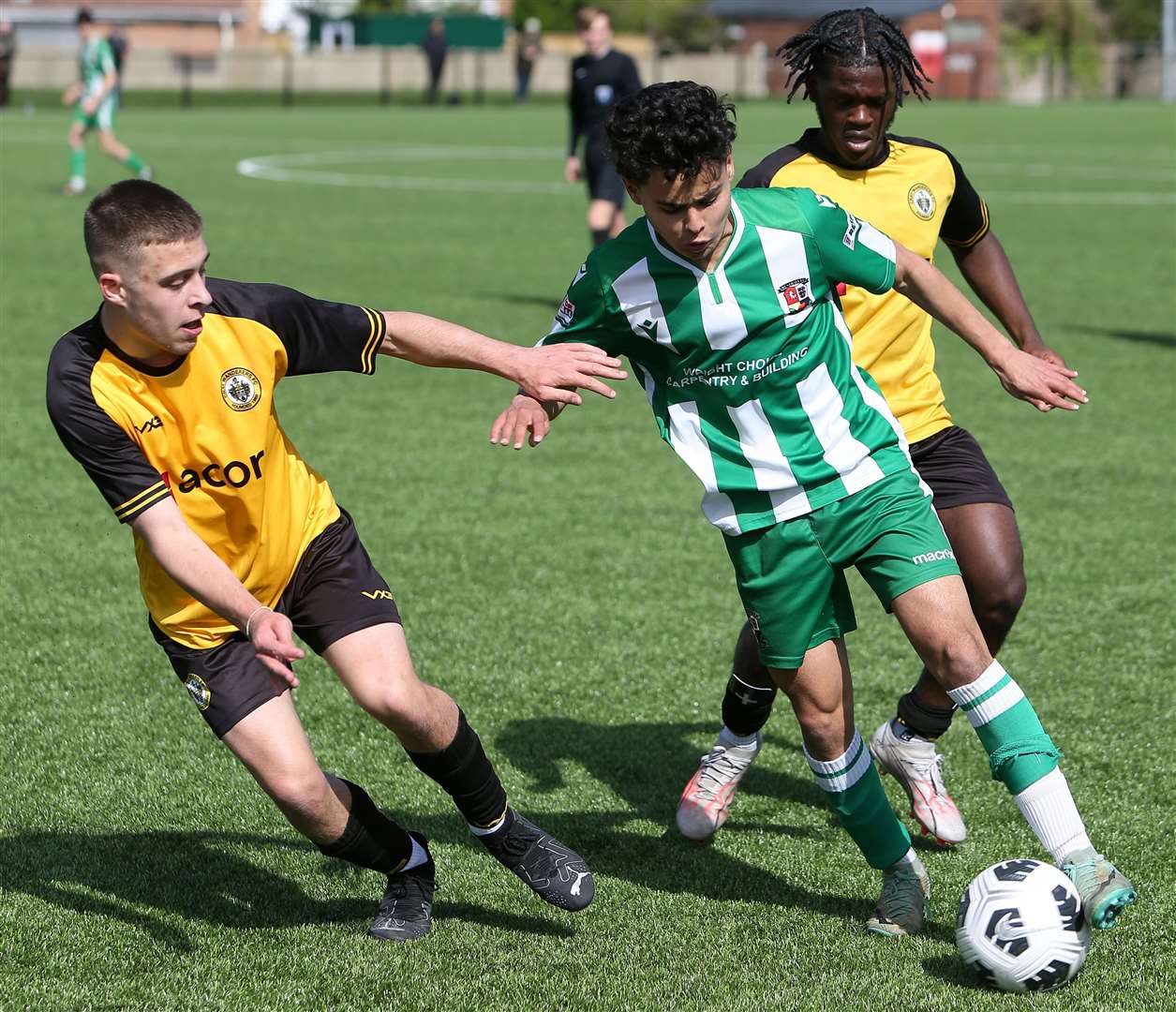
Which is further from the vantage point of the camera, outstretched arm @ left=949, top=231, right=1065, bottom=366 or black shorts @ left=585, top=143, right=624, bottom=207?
black shorts @ left=585, top=143, right=624, bottom=207

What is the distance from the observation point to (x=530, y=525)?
8.38 m

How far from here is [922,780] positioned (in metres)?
5.10

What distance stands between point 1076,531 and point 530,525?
2704 millimetres

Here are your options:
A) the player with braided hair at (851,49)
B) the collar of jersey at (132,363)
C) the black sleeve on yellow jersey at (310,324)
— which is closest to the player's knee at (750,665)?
the black sleeve on yellow jersey at (310,324)

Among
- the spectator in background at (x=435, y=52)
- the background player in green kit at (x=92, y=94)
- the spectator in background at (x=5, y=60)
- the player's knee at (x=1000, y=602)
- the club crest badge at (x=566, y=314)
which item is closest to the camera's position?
the club crest badge at (x=566, y=314)

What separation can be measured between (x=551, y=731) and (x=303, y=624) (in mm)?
1762

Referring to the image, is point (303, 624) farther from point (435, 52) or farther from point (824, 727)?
point (435, 52)

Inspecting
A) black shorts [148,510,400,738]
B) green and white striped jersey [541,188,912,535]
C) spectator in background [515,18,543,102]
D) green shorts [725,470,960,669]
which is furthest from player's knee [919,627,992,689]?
spectator in background [515,18,543,102]

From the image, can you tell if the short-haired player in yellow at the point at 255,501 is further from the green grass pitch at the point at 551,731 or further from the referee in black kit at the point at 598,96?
the referee in black kit at the point at 598,96

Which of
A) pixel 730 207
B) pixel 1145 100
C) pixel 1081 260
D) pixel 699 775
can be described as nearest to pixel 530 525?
pixel 699 775

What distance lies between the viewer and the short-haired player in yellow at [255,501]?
154 inches

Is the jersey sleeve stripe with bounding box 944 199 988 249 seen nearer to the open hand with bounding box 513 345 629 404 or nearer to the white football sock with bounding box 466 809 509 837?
the open hand with bounding box 513 345 629 404

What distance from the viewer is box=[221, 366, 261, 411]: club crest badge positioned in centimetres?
412

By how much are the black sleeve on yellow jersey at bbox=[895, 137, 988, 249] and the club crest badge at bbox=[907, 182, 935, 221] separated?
3.8 inches
